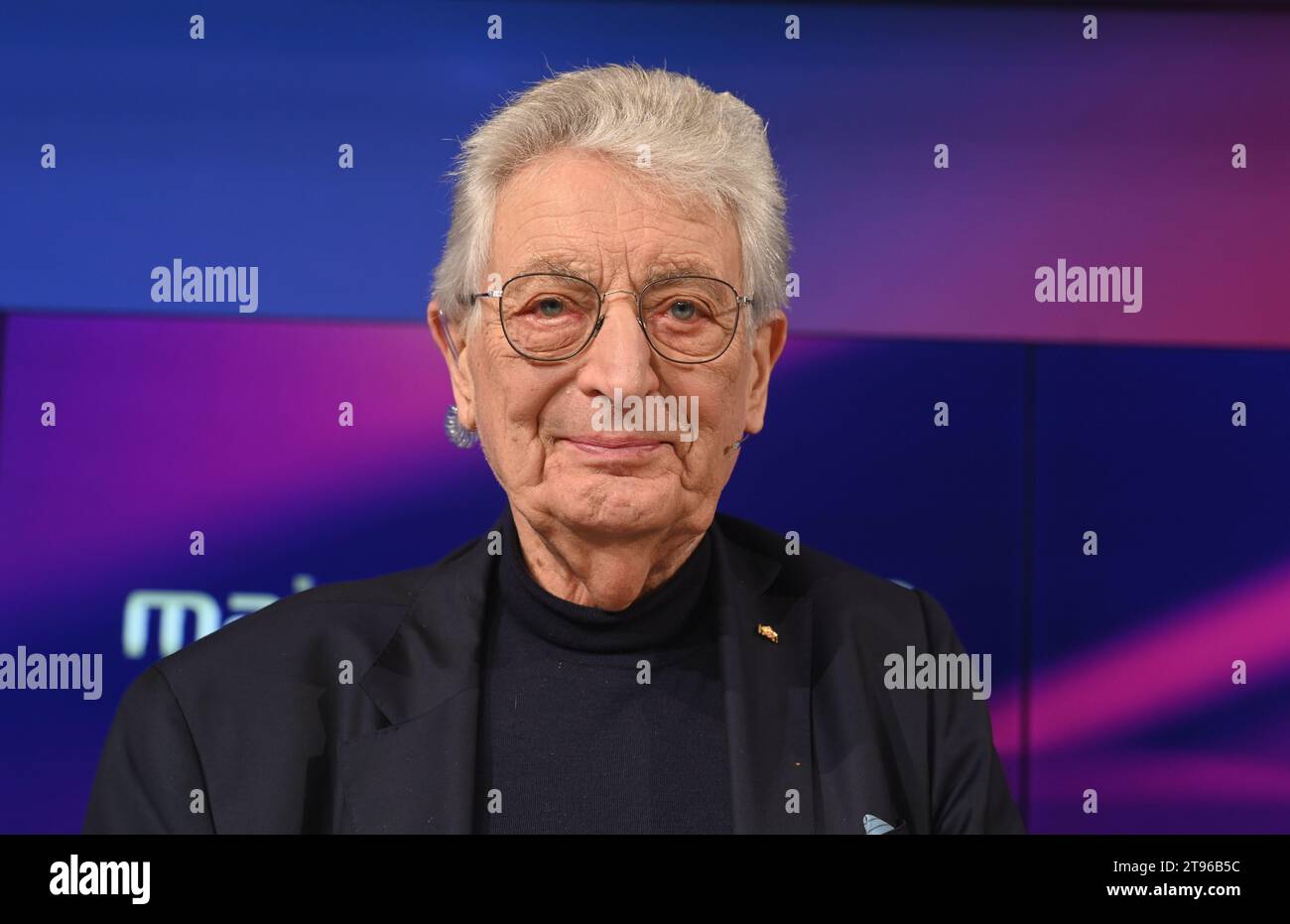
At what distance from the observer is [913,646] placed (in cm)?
232

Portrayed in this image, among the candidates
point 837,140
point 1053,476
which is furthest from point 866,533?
point 837,140

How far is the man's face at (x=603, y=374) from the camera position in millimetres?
2008

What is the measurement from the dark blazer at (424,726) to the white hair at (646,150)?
49 centimetres

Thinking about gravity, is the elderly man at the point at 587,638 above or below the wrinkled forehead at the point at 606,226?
below

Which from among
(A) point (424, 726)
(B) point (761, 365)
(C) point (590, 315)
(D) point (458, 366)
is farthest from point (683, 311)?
(A) point (424, 726)

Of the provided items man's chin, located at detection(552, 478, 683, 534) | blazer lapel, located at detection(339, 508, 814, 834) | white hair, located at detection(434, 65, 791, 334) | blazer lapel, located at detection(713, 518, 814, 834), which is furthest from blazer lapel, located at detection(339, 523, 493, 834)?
white hair, located at detection(434, 65, 791, 334)

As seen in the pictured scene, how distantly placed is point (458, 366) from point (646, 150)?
0.52 metres

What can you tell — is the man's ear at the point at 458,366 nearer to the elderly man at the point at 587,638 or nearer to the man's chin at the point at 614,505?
the elderly man at the point at 587,638

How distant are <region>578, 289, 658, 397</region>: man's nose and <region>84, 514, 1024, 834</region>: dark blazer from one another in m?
0.40

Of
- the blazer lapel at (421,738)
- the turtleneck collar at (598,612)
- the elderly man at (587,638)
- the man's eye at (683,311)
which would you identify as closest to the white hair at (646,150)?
the elderly man at (587,638)
